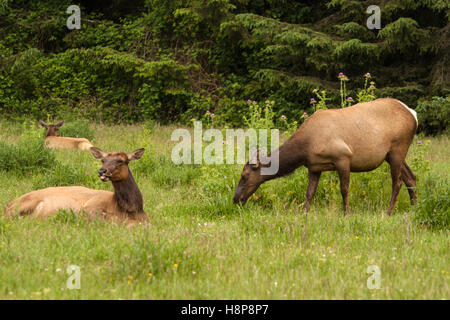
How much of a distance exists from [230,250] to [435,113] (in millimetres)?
12395

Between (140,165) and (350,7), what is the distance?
33.6 feet

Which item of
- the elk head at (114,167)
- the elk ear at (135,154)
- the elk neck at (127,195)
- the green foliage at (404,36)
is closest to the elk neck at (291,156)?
the elk ear at (135,154)

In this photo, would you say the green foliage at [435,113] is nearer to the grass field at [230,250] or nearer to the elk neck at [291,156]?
the grass field at [230,250]

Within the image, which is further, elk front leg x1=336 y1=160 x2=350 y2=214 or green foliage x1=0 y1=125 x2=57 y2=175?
green foliage x1=0 y1=125 x2=57 y2=175

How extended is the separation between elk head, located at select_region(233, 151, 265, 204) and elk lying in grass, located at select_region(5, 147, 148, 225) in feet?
5.72

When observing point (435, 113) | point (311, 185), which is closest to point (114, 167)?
point (311, 185)

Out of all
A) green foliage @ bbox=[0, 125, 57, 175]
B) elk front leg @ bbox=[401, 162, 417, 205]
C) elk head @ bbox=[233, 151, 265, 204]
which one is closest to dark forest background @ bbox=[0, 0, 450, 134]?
elk front leg @ bbox=[401, 162, 417, 205]

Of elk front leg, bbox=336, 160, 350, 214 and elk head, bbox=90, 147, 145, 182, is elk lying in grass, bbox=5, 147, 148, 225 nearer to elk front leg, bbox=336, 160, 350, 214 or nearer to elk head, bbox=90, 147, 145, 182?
elk head, bbox=90, 147, 145, 182

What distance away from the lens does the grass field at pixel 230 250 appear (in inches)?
180

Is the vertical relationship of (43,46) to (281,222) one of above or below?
above

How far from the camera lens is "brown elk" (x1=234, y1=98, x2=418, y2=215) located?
Result: 26.7 feet

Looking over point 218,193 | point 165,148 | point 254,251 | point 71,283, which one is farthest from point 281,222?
point 165,148

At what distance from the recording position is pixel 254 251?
5.61 m
